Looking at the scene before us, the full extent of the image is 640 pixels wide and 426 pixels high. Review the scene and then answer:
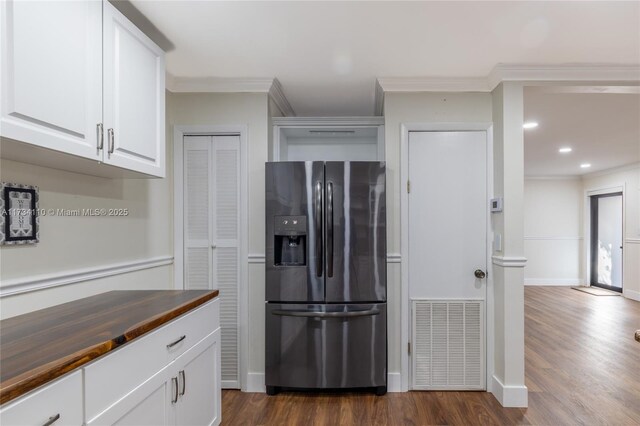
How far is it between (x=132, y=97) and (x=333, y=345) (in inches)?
81.6

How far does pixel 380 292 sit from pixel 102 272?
6.01ft

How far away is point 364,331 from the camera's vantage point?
8.11 feet

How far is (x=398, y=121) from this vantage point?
269cm

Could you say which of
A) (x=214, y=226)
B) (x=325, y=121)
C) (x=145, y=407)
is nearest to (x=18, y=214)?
(x=145, y=407)

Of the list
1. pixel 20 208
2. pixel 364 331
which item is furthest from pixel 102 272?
pixel 364 331

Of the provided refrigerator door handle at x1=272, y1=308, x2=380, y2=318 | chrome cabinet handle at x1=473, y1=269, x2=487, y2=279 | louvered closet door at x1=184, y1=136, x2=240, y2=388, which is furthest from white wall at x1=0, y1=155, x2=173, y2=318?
chrome cabinet handle at x1=473, y1=269, x2=487, y2=279

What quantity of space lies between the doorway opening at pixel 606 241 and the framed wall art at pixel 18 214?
8821 mm

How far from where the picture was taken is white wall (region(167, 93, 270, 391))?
8.66ft

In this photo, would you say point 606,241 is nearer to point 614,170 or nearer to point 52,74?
point 614,170

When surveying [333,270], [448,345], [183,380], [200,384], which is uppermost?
[333,270]

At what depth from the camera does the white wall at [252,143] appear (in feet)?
8.66

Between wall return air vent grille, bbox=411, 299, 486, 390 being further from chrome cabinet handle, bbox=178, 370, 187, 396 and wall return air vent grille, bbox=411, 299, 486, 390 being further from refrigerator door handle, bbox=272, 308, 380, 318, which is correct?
chrome cabinet handle, bbox=178, 370, 187, 396

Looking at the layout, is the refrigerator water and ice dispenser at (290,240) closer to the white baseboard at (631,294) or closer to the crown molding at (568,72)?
the crown molding at (568,72)

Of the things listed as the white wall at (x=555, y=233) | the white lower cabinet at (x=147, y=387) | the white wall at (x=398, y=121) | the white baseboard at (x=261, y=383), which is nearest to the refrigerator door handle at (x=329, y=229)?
the white wall at (x=398, y=121)
